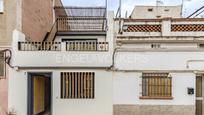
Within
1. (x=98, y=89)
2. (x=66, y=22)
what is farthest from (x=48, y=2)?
(x=98, y=89)

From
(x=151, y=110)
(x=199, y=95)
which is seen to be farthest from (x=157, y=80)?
(x=199, y=95)

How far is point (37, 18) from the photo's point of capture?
17594 millimetres

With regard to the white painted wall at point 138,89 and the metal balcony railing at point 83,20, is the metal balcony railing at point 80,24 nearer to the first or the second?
the metal balcony railing at point 83,20

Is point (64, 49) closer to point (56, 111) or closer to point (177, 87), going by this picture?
point (56, 111)

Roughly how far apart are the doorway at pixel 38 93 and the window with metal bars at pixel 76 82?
3.09ft

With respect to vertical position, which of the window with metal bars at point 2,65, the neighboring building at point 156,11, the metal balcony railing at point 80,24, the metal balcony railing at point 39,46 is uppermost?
the neighboring building at point 156,11

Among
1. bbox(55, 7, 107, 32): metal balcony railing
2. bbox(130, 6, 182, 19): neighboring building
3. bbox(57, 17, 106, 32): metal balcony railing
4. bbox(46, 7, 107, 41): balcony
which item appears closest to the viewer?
bbox(46, 7, 107, 41): balcony

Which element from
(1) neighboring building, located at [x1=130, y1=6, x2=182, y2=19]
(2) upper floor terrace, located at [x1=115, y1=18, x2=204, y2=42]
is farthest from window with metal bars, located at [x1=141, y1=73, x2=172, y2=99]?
(1) neighboring building, located at [x1=130, y1=6, x2=182, y2=19]

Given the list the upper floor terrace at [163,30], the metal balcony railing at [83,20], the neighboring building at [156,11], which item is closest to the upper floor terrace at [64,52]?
the upper floor terrace at [163,30]

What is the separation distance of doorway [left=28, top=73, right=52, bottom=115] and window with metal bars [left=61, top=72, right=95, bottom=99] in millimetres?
942

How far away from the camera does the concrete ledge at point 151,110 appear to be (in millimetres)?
13579

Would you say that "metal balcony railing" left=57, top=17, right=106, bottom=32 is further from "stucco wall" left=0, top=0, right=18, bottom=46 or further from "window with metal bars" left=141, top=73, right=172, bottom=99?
"window with metal bars" left=141, top=73, right=172, bottom=99

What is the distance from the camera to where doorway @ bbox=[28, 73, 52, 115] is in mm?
13986

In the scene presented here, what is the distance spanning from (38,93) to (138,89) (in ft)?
17.9
